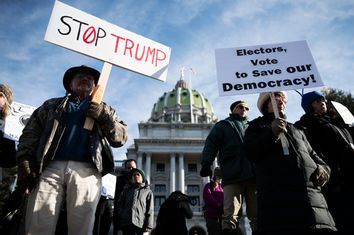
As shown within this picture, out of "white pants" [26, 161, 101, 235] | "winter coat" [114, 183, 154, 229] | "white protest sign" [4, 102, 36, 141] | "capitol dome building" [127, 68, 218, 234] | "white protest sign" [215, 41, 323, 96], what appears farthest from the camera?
"capitol dome building" [127, 68, 218, 234]

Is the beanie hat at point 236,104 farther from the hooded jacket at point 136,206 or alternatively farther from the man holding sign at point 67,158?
the man holding sign at point 67,158

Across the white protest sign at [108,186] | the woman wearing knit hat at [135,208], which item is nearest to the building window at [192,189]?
the white protest sign at [108,186]

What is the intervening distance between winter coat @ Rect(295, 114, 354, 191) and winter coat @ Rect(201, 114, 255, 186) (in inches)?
40.3

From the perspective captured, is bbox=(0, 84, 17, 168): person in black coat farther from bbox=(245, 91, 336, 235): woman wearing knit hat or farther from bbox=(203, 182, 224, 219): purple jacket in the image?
bbox=(203, 182, 224, 219): purple jacket

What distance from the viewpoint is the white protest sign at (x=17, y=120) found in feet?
22.3

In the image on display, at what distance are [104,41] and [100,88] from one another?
2.62ft

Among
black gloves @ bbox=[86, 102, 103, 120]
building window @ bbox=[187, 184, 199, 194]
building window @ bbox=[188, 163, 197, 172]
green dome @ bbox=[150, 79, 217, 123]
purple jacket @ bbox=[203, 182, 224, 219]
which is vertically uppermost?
green dome @ bbox=[150, 79, 217, 123]

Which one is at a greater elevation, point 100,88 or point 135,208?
point 100,88

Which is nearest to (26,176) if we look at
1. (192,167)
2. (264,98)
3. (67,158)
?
(67,158)

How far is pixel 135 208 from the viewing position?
659 cm

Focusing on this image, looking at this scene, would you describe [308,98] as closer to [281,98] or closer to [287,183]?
[281,98]

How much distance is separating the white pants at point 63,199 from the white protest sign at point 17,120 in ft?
12.0

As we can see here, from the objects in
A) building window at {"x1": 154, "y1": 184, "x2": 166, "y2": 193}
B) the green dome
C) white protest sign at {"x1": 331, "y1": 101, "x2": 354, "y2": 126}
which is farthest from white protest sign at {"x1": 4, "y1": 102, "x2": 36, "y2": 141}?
the green dome

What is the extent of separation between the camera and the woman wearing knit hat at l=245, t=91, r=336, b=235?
2.87m
